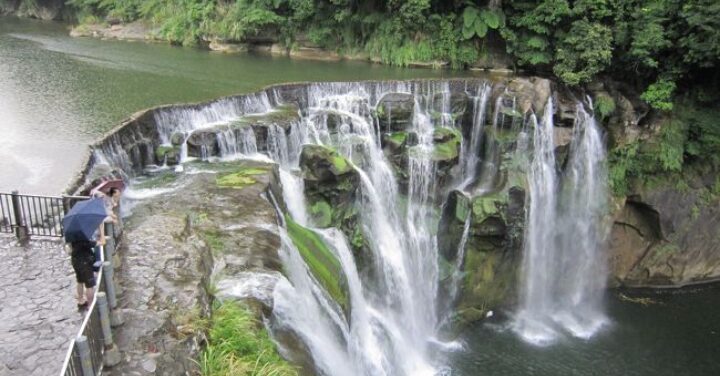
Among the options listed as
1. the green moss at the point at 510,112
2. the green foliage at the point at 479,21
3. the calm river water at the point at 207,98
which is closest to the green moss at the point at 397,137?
the green moss at the point at 510,112

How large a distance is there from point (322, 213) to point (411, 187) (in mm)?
4121

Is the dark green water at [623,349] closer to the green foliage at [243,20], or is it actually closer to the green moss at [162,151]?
the green moss at [162,151]

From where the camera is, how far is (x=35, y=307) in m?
9.26

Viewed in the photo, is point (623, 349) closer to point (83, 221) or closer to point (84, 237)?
point (84, 237)

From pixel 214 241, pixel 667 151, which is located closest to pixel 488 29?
pixel 667 151

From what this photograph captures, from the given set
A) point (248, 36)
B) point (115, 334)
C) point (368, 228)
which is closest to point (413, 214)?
point (368, 228)

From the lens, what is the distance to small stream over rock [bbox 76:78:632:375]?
1630cm

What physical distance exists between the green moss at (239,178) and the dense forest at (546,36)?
13758mm

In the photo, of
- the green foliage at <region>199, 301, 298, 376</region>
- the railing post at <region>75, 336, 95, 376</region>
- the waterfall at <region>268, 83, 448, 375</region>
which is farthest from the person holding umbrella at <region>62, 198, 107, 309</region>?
the waterfall at <region>268, 83, 448, 375</region>

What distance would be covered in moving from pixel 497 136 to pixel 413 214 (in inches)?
179

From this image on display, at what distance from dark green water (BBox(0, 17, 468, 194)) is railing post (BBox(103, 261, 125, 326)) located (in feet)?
27.5

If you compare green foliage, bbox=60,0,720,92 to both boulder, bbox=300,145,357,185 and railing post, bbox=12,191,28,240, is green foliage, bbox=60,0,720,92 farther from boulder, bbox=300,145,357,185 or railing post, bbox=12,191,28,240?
railing post, bbox=12,191,28,240

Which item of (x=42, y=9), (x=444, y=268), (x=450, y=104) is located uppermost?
(x=42, y=9)

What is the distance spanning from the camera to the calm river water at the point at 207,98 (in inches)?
676
